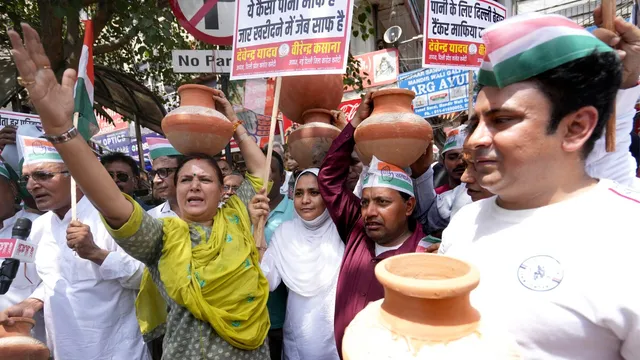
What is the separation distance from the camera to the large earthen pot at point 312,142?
Answer: 10.1 feet

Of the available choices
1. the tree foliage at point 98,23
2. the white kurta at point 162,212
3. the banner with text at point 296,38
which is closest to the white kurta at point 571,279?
the banner with text at point 296,38

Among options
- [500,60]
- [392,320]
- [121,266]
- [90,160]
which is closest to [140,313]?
[121,266]

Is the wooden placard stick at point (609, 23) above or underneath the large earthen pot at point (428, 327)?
above

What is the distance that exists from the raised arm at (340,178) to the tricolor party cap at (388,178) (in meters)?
0.21

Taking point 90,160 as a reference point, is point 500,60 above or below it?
above

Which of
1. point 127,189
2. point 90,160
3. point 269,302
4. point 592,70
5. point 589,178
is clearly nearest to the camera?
point 592,70

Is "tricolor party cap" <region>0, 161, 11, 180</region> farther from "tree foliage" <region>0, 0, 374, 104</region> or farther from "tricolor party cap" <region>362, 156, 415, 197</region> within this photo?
"tricolor party cap" <region>362, 156, 415, 197</region>

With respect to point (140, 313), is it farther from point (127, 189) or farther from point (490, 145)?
point (490, 145)

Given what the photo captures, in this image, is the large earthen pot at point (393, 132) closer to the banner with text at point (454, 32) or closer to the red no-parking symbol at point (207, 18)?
the banner with text at point (454, 32)

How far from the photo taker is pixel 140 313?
2473 millimetres

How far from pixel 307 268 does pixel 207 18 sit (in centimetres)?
261

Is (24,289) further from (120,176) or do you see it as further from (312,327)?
(312,327)

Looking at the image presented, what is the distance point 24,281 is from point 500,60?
3152 mm

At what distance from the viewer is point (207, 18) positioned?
3.98 m
